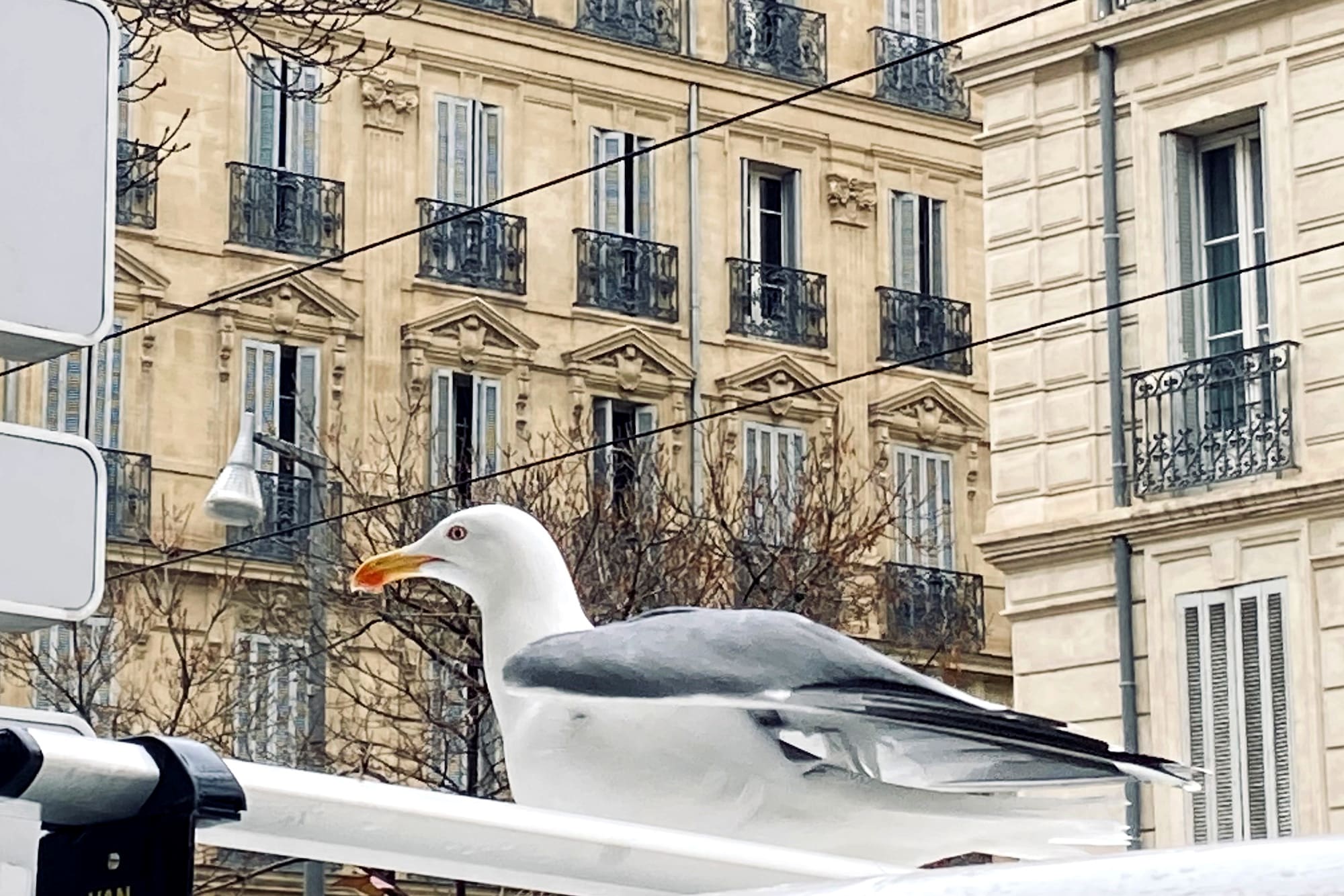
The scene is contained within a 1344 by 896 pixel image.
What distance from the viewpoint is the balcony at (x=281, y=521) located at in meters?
31.8

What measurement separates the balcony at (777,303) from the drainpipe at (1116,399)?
14.1 m

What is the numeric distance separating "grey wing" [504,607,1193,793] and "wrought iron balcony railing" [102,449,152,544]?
26725 mm

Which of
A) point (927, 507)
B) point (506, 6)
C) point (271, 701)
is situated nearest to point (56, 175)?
point (271, 701)

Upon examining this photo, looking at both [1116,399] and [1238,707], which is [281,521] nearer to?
[1116,399]

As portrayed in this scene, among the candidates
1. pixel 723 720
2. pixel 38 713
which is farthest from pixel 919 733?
pixel 38 713

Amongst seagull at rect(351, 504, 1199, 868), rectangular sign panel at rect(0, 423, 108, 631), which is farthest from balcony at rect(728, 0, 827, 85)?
rectangular sign panel at rect(0, 423, 108, 631)

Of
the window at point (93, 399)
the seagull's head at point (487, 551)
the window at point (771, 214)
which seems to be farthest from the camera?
the window at point (771, 214)

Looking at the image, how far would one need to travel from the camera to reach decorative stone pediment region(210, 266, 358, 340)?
3284 centimetres

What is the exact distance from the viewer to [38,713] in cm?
260

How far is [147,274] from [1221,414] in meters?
13.7

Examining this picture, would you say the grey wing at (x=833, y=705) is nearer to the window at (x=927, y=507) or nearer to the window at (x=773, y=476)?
the window at (x=773, y=476)

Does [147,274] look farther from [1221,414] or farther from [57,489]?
[57,489]

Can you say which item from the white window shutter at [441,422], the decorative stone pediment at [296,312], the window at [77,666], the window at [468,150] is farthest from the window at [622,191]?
the window at [77,666]

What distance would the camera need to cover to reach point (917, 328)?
37.2 m
